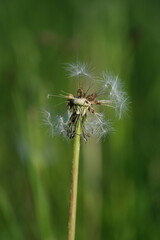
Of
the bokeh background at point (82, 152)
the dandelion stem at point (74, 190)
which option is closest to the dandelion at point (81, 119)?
the dandelion stem at point (74, 190)

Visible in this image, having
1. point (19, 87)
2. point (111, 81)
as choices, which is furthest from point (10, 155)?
point (111, 81)

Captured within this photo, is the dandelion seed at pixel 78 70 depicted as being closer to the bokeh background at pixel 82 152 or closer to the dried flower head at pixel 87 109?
the dried flower head at pixel 87 109

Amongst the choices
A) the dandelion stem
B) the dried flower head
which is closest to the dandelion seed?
the dried flower head

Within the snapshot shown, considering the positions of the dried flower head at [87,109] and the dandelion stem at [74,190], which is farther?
the dried flower head at [87,109]

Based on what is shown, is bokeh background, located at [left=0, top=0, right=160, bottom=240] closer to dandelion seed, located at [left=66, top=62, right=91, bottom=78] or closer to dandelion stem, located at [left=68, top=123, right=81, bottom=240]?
dandelion seed, located at [left=66, top=62, right=91, bottom=78]

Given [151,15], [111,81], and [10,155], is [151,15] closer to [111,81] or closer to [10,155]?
[10,155]

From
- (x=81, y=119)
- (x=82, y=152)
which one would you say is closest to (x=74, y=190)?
(x=81, y=119)
